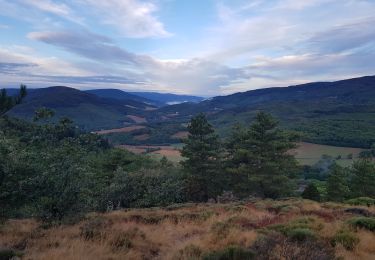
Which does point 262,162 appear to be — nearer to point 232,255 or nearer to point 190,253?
point 190,253

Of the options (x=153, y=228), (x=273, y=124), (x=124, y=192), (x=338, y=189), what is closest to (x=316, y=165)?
(x=338, y=189)

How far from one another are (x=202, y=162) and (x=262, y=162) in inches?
269

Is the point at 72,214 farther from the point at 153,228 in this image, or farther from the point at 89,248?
the point at 89,248

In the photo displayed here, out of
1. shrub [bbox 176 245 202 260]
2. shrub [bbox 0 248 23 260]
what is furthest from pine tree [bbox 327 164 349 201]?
shrub [bbox 0 248 23 260]

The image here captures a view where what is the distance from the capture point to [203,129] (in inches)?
1640

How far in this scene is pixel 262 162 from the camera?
133 ft

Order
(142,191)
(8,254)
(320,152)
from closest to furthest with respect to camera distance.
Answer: (8,254), (142,191), (320,152)

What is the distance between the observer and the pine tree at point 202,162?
39.9m

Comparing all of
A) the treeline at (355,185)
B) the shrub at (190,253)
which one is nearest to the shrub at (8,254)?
the shrub at (190,253)

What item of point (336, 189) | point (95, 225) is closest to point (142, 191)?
point (95, 225)

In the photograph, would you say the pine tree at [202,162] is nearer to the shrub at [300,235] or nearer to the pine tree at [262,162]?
the pine tree at [262,162]

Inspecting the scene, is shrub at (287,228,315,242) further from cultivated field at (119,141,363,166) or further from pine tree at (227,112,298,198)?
cultivated field at (119,141,363,166)

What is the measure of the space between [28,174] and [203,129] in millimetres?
30549

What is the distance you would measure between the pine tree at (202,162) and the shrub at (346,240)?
95.2 feet
